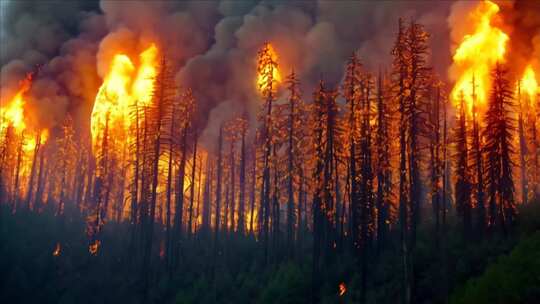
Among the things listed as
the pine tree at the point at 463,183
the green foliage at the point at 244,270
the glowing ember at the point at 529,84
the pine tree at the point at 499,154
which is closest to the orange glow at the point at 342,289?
the green foliage at the point at 244,270

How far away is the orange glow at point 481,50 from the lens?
166ft

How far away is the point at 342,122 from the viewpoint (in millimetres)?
35125

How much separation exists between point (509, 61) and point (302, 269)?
35.8 metres

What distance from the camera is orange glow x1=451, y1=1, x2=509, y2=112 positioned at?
166ft

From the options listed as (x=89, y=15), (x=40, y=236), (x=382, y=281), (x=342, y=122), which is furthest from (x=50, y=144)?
(x=382, y=281)

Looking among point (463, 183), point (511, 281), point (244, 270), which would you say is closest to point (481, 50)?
point (463, 183)

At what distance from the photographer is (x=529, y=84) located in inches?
2269

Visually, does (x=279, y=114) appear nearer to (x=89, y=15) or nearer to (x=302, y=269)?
(x=302, y=269)

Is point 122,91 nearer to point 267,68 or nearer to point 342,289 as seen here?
point 267,68

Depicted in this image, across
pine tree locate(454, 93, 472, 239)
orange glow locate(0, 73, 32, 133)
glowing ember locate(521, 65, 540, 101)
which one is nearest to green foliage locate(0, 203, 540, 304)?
pine tree locate(454, 93, 472, 239)

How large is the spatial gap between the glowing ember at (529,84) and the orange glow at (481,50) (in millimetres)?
5984

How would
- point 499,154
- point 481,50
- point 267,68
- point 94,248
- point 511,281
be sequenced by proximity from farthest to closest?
point 481,50 → point 94,248 → point 267,68 → point 499,154 → point 511,281

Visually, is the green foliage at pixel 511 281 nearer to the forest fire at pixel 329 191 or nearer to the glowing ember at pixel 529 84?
the forest fire at pixel 329 191

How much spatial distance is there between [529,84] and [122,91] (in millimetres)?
50190
